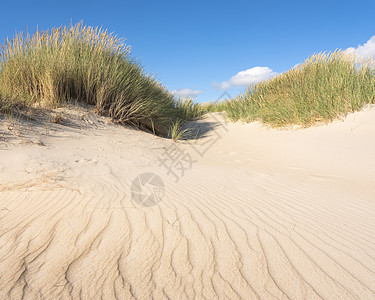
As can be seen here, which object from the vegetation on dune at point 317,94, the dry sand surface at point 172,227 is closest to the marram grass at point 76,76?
the dry sand surface at point 172,227

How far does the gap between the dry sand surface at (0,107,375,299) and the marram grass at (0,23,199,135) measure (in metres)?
1.96

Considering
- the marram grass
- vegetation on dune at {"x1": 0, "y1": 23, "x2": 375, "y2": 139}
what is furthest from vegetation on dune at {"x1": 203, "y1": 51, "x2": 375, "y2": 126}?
the marram grass

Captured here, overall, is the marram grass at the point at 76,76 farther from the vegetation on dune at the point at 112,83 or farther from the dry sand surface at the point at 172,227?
the dry sand surface at the point at 172,227

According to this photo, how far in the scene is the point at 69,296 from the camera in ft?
4.04

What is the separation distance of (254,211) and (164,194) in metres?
1.00

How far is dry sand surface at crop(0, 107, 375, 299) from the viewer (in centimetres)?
132

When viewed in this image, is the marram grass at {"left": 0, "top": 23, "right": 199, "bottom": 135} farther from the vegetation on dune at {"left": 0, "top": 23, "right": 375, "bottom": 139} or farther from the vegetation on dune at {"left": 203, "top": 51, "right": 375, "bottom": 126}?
the vegetation on dune at {"left": 203, "top": 51, "right": 375, "bottom": 126}

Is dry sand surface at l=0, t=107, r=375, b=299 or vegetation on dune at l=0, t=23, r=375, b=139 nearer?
dry sand surface at l=0, t=107, r=375, b=299

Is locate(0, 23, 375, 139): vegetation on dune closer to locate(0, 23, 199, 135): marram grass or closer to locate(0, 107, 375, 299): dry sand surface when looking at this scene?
locate(0, 23, 199, 135): marram grass

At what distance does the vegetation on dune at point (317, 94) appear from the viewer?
6.27m

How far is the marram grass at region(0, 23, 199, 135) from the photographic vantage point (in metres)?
5.55

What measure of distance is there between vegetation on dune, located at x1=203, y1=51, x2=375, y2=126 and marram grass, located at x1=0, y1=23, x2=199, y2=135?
13.4 ft

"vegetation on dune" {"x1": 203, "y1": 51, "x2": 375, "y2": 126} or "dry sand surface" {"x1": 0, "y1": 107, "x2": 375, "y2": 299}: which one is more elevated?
"vegetation on dune" {"x1": 203, "y1": 51, "x2": 375, "y2": 126}

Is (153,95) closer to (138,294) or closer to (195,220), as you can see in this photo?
(195,220)
